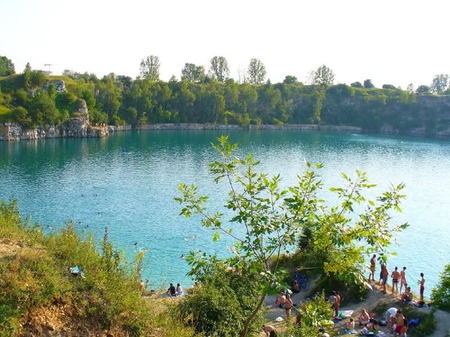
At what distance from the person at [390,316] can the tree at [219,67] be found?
168 m

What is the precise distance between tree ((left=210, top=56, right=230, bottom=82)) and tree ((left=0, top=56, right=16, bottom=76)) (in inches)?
3093

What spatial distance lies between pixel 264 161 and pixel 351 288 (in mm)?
57015

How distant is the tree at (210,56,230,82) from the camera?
7072 inches

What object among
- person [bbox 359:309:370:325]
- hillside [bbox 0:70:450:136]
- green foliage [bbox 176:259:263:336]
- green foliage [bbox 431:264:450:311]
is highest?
hillside [bbox 0:70:450:136]

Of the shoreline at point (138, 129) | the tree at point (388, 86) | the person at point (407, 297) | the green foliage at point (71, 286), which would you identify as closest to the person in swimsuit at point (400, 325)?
the person at point (407, 297)

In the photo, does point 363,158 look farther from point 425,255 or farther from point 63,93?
point 63,93

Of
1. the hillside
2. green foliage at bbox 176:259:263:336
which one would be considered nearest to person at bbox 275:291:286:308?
green foliage at bbox 176:259:263:336

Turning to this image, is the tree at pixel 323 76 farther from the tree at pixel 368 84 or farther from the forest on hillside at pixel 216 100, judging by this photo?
the tree at pixel 368 84

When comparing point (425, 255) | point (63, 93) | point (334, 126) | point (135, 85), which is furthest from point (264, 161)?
point (334, 126)

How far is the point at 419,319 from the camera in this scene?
20047 millimetres

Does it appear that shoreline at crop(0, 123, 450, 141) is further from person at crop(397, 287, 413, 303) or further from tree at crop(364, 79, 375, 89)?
person at crop(397, 287, 413, 303)

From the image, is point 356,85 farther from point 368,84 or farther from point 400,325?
point 400,325

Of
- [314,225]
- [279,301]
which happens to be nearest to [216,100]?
[279,301]

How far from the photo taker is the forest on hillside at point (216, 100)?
377 ft
